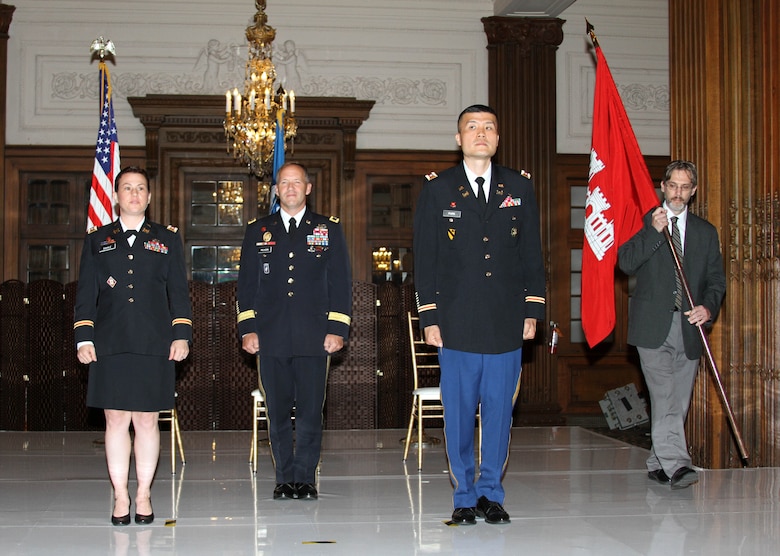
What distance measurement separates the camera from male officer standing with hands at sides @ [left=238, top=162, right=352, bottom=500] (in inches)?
191

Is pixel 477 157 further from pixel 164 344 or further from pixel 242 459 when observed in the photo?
pixel 242 459

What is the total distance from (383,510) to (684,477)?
165 cm

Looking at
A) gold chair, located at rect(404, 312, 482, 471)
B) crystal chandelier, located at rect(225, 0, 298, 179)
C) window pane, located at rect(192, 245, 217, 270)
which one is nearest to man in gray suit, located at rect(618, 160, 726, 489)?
gold chair, located at rect(404, 312, 482, 471)

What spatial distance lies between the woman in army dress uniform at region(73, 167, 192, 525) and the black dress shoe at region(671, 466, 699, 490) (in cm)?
268

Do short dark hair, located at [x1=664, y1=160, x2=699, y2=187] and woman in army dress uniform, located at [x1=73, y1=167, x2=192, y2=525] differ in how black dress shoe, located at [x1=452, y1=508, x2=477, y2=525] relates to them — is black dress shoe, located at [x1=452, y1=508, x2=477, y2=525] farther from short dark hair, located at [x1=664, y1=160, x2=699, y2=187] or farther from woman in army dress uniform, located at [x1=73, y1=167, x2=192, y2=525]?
short dark hair, located at [x1=664, y1=160, x2=699, y2=187]

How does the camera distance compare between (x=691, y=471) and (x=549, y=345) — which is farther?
(x=549, y=345)

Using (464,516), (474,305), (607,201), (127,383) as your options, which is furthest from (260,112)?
Answer: (464,516)

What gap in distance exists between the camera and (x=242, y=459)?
6434 mm

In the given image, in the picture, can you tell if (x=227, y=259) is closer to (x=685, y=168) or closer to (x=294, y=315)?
(x=294, y=315)

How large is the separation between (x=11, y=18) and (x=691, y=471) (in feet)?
27.0

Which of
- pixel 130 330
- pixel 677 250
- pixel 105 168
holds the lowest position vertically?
pixel 130 330

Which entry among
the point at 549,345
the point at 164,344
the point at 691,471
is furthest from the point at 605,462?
the point at 549,345

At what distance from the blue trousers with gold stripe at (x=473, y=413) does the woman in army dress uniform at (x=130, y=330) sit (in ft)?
4.05

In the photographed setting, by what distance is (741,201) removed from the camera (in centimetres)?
582
